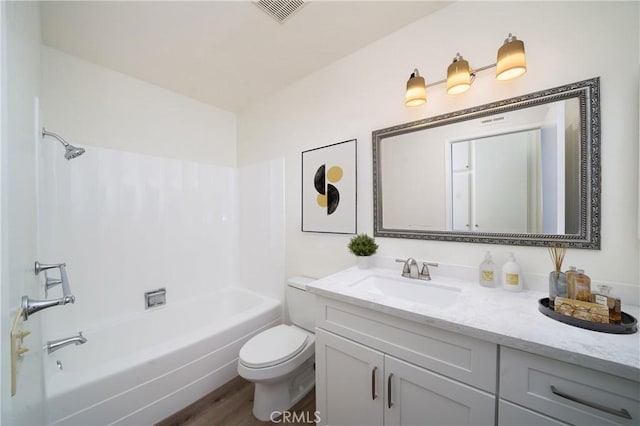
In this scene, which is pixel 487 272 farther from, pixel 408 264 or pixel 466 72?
pixel 466 72

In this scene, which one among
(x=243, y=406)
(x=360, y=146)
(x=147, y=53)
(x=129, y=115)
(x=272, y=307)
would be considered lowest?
(x=243, y=406)

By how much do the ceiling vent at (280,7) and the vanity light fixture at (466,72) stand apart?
782mm

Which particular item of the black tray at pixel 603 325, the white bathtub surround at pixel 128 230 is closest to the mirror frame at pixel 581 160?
the black tray at pixel 603 325

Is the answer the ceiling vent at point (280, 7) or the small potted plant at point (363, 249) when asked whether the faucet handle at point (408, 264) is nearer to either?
the small potted plant at point (363, 249)

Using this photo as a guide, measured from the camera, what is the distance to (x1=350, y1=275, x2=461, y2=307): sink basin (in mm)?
1195

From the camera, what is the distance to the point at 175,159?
222cm

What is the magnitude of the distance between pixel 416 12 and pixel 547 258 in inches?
59.8

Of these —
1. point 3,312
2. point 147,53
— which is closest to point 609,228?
point 3,312

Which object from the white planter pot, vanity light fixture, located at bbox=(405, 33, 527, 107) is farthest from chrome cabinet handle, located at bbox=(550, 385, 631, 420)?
vanity light fixture, located at bbox=(405, 33, 527, 107)

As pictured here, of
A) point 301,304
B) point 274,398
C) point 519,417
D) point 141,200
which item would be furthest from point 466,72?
point 141,200

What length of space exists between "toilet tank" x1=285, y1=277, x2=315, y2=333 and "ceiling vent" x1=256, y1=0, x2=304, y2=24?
1819 millimetres

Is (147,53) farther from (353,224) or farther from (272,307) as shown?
(272,307)

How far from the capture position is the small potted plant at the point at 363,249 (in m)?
1.55

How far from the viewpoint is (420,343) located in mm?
913
